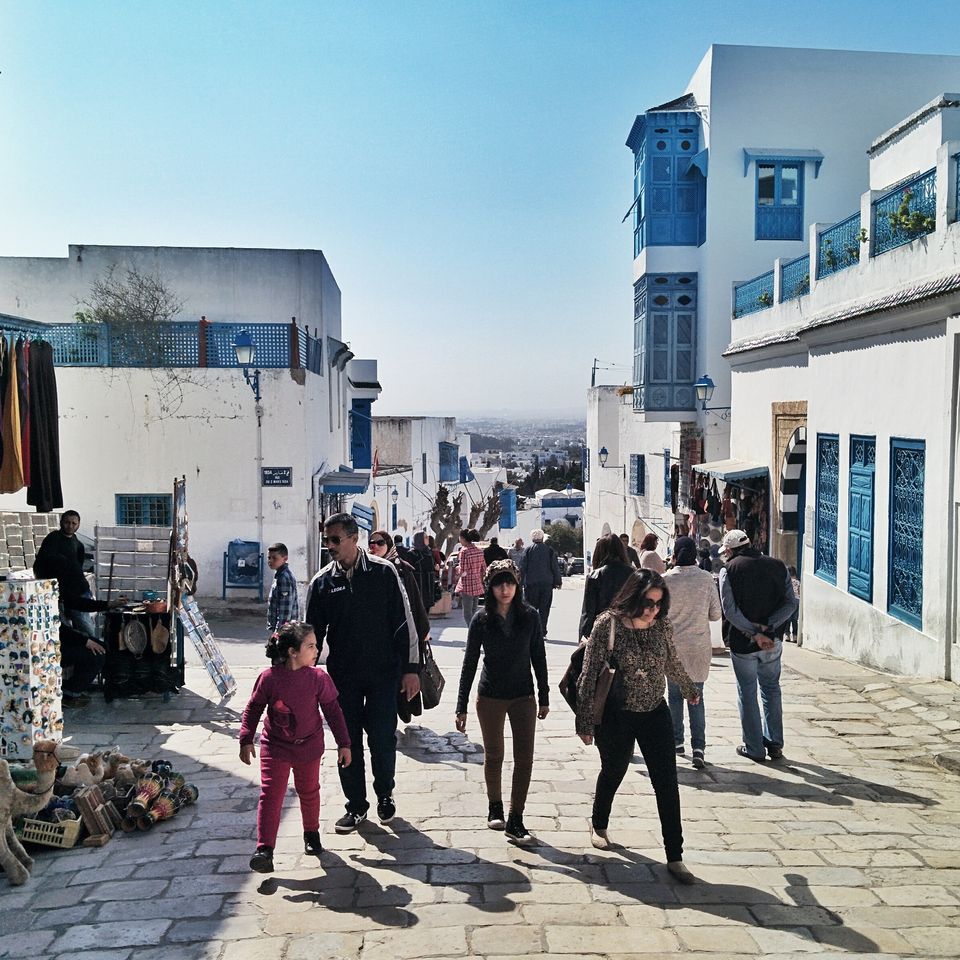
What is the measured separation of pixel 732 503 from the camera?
17.8 metres

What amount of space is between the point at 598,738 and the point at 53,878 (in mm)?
2786

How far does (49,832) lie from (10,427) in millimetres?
3329

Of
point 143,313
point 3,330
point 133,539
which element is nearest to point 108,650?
point 133,539

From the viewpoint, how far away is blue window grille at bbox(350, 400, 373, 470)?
1027 inches

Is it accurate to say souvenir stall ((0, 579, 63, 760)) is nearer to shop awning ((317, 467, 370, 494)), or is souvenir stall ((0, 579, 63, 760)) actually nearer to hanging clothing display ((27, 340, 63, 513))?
hanging clothing display ((27, 340, 63, 513))

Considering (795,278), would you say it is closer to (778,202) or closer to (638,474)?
(778,202)

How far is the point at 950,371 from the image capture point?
8.83m

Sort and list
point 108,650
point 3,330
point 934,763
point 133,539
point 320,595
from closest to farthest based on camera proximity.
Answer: point 320,595, point 934,763, point 3,330, point 108,650, point 133,539

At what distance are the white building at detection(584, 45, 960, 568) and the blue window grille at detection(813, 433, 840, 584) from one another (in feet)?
22.2

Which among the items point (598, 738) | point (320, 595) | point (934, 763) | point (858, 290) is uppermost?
point (858, 290)

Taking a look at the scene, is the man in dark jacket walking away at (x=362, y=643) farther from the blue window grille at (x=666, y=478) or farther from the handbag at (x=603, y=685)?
the blue window grille at (x=666, y=478)

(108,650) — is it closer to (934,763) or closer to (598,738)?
(598,738)

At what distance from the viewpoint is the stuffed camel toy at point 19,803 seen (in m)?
4.97

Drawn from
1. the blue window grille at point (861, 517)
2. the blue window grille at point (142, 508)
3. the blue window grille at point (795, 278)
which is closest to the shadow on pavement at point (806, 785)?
the blue window grille at point (861, 517)
